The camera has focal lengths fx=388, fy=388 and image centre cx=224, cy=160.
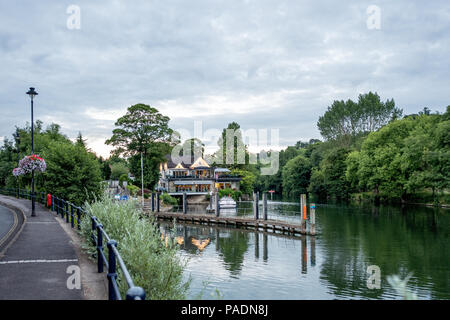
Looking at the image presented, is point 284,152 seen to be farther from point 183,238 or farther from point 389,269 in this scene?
point 389,269

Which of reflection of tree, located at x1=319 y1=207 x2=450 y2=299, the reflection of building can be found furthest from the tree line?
reflection of tree, located at x1=319 y1=207 x2=450 y2=299

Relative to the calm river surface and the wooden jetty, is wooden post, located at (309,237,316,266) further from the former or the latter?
the wooden jetty

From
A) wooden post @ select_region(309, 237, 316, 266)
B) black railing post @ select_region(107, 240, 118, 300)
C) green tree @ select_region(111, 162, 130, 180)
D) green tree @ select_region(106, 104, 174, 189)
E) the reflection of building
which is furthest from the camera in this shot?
green tree @ select_region(111, 162, 130, 180)

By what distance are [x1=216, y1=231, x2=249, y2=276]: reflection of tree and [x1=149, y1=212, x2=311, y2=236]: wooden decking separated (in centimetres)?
207

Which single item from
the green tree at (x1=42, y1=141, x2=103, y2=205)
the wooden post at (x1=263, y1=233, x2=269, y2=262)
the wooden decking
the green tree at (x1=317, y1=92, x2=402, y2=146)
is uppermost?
the green tree at (x1=317, y1=92, x2=402, y2=146)

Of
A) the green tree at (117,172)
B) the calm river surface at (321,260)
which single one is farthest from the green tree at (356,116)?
the calm river surface at (321,260)

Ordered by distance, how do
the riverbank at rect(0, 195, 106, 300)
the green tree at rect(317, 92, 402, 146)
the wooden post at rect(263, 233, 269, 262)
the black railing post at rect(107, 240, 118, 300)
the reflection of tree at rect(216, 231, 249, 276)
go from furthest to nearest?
1. the green tree at rect(317, 92, 402, 146)
2. the wooden post at rect(263, 233, 269, 262)
3. the reflection of tree at rect(216, 231, 249, 276)
4. the riverbank at rect(0, 195, 106, 300)
5. the black railing post at rect(107, 240, 118, 300)

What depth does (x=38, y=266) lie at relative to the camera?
8.57 metres

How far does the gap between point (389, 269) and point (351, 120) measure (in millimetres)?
70921

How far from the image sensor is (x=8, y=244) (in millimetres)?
11250

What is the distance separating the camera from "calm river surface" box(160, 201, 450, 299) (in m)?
14.9

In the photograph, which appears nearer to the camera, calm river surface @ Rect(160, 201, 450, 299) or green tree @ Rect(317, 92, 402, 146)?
calm river surface @ Rect(160, 201, 450, 299)

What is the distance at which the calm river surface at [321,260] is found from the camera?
1490cm

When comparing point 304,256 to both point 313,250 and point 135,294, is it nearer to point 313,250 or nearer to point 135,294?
point 313,250
